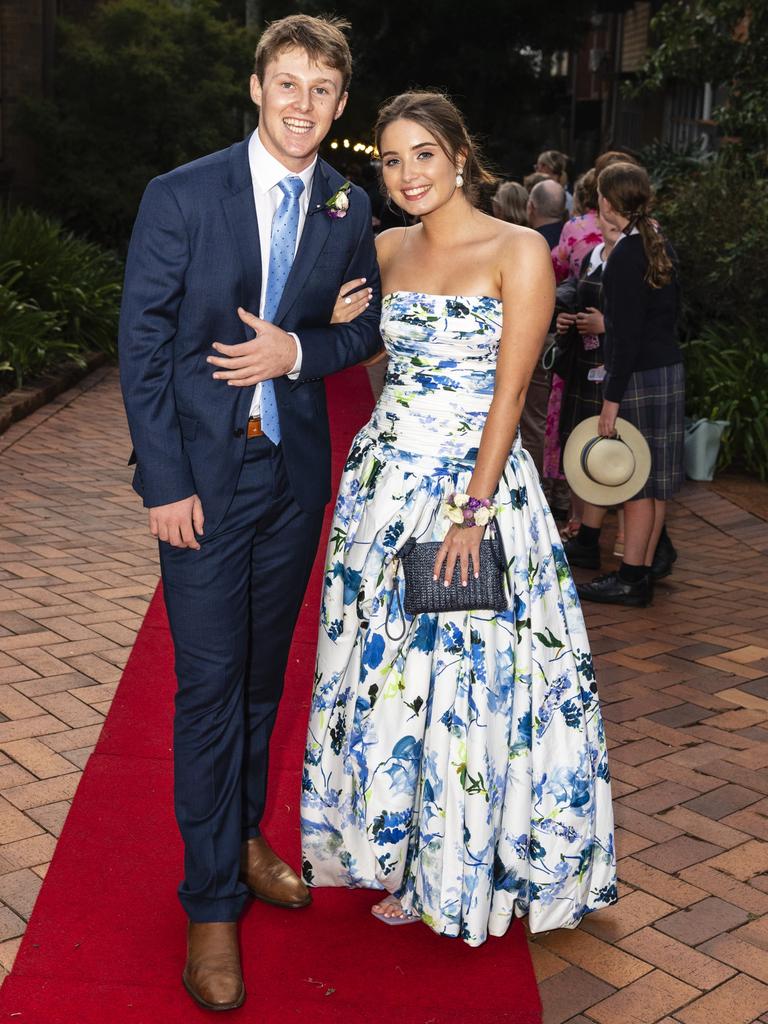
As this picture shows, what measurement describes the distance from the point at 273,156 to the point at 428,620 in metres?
1.15

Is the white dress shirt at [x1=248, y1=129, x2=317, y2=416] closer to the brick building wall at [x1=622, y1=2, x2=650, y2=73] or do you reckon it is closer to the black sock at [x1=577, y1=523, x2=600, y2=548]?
the black sock at [x1=577, y1=523, x2=600, y2=548]

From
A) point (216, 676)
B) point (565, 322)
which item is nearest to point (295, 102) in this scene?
point (216, 676)

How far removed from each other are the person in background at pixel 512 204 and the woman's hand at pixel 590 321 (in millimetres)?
1016

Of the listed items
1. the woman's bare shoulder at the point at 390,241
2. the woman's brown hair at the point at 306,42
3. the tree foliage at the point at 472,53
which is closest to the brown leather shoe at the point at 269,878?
the woman's bare shoulder at the point at 390,241

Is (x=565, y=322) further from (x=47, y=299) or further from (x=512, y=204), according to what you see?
(x=47, y=299)

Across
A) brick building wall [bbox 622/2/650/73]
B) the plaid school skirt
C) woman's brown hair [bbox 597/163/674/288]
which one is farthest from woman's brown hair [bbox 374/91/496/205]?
brick building wall [bbox 622/2/650/73]

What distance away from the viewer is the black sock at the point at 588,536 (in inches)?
267

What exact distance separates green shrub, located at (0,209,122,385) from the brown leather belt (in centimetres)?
713

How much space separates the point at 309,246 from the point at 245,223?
0.70 feet

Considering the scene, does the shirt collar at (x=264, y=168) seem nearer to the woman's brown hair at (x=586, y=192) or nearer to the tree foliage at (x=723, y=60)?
the woman's brown hair at (x=586, y=192)

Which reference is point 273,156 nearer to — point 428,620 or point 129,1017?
point 428,620

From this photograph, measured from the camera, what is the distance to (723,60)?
1046 cm

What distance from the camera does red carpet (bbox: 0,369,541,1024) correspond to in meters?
2.91

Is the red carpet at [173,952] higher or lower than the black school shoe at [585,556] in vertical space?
lower
